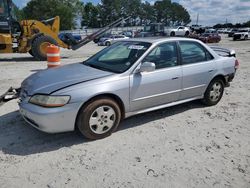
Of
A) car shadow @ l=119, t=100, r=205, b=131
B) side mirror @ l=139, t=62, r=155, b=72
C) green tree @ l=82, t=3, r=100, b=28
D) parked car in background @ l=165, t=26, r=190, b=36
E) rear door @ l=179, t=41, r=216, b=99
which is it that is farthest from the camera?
green tree @ l=82, t=3, r=100, b=28

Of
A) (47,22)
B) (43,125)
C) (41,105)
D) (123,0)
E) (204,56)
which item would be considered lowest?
(43,125)

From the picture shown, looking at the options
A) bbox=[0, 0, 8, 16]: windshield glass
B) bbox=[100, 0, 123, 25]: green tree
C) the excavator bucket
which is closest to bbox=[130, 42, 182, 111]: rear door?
the excavator bucket

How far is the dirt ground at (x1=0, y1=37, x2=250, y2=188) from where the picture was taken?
3125mm

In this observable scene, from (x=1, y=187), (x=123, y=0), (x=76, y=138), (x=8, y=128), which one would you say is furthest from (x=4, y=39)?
(x=123, y=0)

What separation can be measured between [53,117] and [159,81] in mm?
1922

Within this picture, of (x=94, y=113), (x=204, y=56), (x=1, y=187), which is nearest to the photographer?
(x=1, y=187)

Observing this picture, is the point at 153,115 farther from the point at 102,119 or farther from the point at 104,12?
the point at 104,12

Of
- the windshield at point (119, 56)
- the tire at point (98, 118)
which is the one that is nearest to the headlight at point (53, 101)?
the tire at point (98, 118)

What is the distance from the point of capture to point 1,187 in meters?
2.98

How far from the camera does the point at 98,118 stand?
4.02m

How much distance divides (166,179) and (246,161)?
1.22 metres

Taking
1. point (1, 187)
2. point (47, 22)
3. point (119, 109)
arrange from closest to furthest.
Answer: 1. point (1, 187)
2. point (119, 109)
3. point (47, 22)

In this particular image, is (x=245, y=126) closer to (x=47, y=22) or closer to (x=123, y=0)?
(x=47, y=22)

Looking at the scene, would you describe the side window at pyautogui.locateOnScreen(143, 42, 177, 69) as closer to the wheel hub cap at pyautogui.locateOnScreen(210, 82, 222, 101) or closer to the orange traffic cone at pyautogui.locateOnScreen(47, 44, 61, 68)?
the wheel hub cap at pyautogui.locateOnScreen(210, 82, 222, 101)
